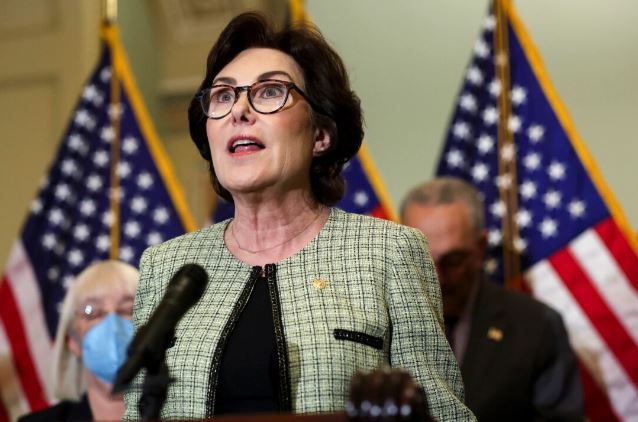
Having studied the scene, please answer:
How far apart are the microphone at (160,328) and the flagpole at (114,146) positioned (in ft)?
10.6

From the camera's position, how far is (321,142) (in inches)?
81.7

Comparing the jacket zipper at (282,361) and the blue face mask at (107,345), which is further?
the blue face mask at (107,345)

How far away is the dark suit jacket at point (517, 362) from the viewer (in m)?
3.47

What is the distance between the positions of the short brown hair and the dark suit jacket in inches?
61.5

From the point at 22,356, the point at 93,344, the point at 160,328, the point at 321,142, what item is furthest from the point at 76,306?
the point at 160,328

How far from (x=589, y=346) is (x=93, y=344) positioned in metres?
1.86

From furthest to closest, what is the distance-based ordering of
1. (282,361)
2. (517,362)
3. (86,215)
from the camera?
(86,215) < (517,362) < (282,361)

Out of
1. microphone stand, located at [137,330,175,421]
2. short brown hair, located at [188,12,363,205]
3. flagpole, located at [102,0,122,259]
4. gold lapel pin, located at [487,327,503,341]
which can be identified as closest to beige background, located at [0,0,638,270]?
flagpole, located at [102,0,122,259]

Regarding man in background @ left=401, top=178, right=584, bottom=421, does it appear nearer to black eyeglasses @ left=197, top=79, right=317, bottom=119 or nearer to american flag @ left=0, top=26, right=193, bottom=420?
american flag @ left=0, top=26, right=193, bottom=420

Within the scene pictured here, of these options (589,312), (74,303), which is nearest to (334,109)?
(74,303)

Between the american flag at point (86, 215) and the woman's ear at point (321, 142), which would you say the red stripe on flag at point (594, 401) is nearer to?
the american flag at point (86, 215)

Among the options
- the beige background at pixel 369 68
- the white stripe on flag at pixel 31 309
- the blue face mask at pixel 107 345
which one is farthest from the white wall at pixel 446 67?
the blue face mask at pixel 107 345

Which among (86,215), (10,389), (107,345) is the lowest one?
(10,389)

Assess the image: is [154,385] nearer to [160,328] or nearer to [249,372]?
[160,328]
